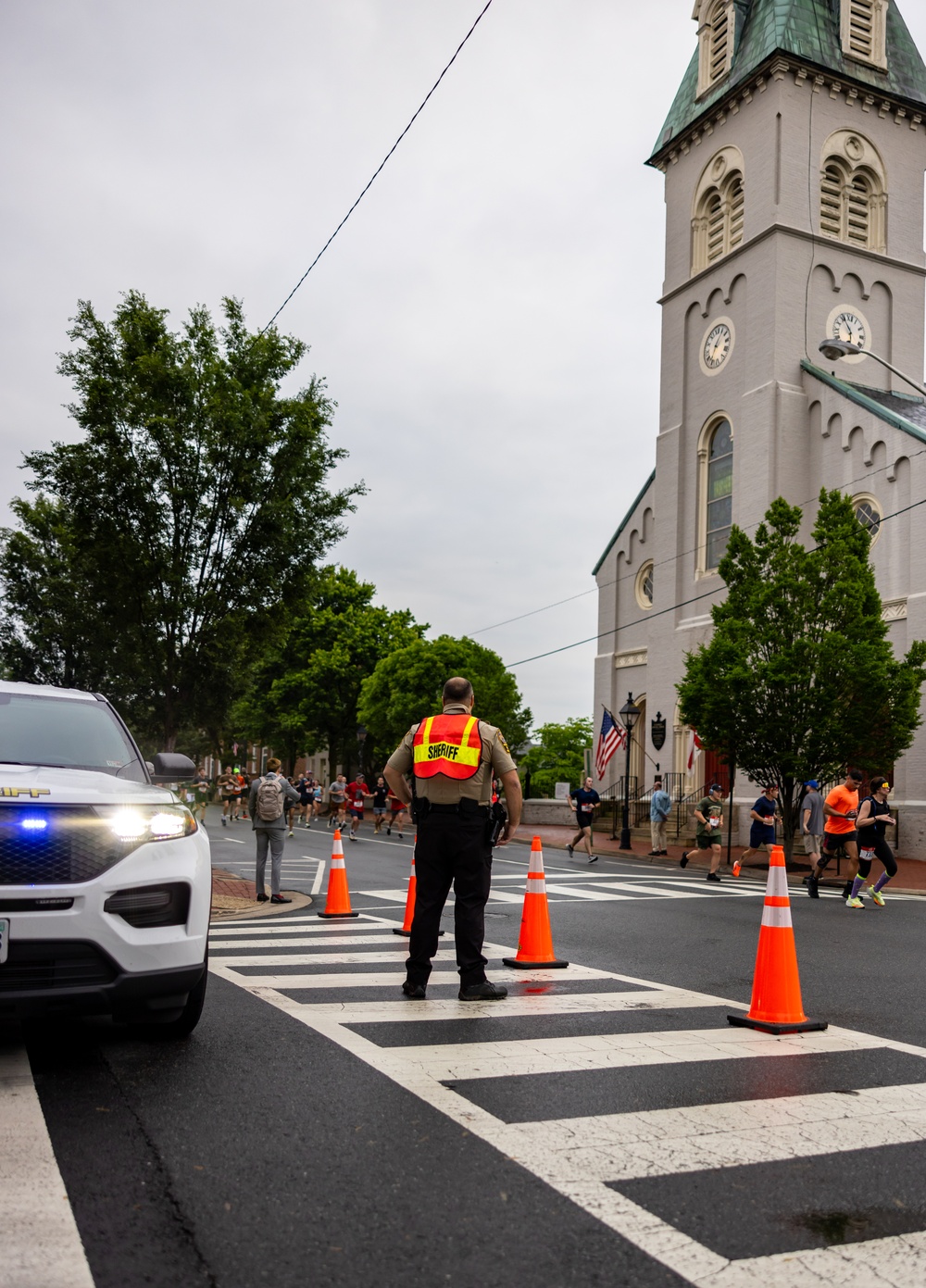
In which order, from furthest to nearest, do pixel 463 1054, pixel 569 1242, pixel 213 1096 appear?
pixel 463 1054, pixel 213 1096, pixel 569 1242

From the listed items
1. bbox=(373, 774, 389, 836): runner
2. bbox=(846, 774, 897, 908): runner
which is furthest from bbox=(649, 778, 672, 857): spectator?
bbox=(846, 774, 897, 908): runner

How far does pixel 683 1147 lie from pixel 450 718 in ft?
11.3

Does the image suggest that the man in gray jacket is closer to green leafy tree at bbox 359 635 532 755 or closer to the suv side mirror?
the suv side mirror

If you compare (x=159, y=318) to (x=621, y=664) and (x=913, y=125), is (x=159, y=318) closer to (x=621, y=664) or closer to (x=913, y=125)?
(x=621, y=664)

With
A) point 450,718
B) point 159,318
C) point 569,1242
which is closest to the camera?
point 569,1242

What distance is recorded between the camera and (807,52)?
35.4m

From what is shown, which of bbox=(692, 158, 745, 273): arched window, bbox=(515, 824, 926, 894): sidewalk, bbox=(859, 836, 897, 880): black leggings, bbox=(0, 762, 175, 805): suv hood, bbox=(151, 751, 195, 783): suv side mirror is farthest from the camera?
bbox=(692, 158, 745, 273): arched window

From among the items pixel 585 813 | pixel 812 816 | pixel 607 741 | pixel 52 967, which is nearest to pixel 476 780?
pixel 52 967

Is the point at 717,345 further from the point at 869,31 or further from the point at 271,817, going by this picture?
the point at 271,817

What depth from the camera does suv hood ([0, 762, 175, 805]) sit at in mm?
5078

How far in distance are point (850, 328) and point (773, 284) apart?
297 cm

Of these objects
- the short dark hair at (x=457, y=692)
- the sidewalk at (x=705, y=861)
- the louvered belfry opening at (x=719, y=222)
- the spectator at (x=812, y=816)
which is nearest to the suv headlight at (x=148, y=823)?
the short dark hair at (x=457, y=692)

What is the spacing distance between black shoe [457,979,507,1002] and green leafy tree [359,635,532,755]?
42940mm

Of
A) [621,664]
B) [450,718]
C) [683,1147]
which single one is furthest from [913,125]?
[683,1147]
